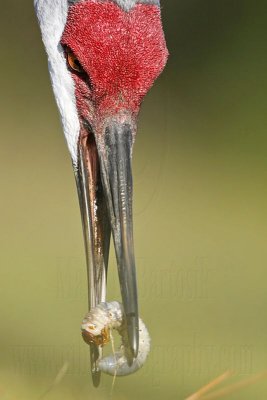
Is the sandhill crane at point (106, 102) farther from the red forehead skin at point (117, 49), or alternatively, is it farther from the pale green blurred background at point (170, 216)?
the pale green blurred background at point (170, 216)

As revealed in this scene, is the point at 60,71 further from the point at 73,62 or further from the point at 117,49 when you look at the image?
the point at 117,49

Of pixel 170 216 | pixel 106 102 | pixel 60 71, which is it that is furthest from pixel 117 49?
pixel 170 216

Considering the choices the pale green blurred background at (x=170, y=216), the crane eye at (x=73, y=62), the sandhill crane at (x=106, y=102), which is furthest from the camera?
the pale green blurred background at (x=170, y=216)

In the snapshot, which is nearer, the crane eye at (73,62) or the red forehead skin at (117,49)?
the red forehead skin at (117,49)

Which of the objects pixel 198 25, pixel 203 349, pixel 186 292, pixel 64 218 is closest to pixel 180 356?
pixel 203 349

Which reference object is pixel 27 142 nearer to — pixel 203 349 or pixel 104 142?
pixel 203 349

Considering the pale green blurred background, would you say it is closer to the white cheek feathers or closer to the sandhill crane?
the sandhill crane

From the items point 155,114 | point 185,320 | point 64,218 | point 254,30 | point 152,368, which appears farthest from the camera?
point 254,30

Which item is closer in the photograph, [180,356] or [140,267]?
[180,356]

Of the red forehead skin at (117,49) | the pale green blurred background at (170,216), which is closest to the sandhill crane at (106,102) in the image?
the red forehead skin at (117,49)
